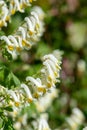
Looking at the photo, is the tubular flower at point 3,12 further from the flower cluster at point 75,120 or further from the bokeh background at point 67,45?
the bokeh background at point 67,45

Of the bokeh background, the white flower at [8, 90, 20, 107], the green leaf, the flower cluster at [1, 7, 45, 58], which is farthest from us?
the bokeh background

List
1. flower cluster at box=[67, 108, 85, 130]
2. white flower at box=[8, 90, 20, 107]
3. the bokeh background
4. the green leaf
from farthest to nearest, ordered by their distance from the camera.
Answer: the bokeh background → flower cluster at box=[67, 108, 85, 130] → the green leaf → white flower at box=[8, 90, 20, 107]

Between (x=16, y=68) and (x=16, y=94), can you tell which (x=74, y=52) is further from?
(x=16, y=94)

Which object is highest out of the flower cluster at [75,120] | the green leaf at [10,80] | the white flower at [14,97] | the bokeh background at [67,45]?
the bokeh background at [67,45]

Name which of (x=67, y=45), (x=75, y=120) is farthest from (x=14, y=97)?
(x=67, y=45)

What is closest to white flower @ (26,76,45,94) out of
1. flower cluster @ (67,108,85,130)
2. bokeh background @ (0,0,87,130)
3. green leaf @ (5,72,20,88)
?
green leaf @ (5,72,20,88)

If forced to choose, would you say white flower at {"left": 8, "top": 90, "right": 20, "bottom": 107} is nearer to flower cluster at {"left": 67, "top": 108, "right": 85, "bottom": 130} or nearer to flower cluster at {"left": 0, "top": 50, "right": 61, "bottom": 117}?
flower cluster at {"left": 0, "top": 50, "right": 61, "bottom": 117}

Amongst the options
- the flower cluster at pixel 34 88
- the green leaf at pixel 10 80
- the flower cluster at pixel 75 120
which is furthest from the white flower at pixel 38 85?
the flower cluster at pixel 75 120

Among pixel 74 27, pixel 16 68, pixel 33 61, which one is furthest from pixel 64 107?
pixel 74 27

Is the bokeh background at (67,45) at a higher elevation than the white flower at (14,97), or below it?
higher
